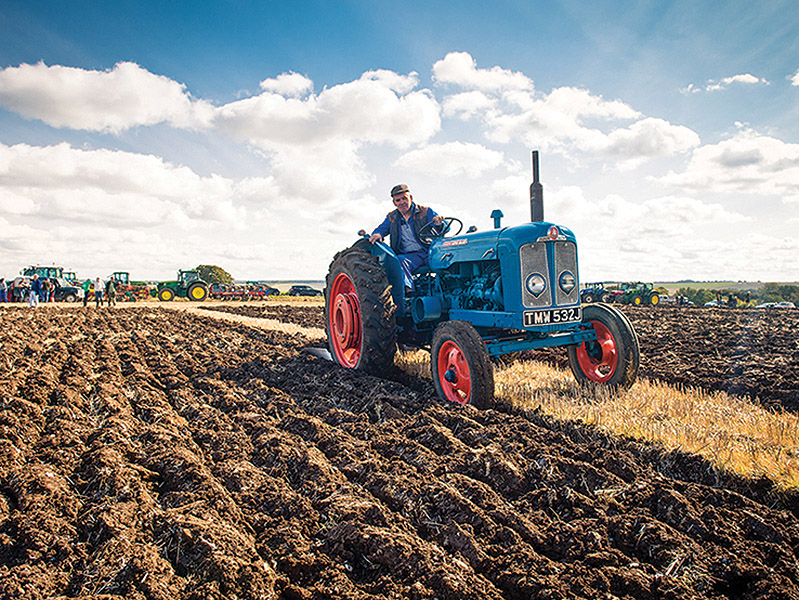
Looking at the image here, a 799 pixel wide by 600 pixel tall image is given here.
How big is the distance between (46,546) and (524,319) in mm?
3517

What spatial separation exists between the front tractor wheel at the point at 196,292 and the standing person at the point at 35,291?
21.2ft

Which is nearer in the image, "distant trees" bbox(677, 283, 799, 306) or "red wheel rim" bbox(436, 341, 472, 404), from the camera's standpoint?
"red wheel rim" bbox(436, 341, 472, 404)

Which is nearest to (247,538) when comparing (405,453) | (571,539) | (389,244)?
(405,453)

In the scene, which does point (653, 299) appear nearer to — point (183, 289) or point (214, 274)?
point (183, 289)

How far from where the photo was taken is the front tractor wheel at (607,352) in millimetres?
4746

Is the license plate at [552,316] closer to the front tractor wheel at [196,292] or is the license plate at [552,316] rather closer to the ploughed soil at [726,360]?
the ploughed soil at [726,360]

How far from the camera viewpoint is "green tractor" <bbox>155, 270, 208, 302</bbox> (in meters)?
27.0

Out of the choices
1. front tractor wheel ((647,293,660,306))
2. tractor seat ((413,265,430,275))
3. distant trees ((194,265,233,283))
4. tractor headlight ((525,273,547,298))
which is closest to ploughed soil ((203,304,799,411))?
tractor headlight ((525,273,547,298))

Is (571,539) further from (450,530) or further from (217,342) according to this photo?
(217,342)

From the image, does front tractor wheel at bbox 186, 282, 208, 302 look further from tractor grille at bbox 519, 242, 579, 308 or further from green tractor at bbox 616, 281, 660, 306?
tractor grille at bbox 519, 242, 579, 308

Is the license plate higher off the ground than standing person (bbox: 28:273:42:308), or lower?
lower

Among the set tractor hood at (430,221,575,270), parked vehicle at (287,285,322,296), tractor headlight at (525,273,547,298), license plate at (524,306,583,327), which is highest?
parked vehicle at (287,285,322,296)

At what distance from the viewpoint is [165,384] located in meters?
5.58

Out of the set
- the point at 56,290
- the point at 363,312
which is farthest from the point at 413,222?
the point at 56,290
